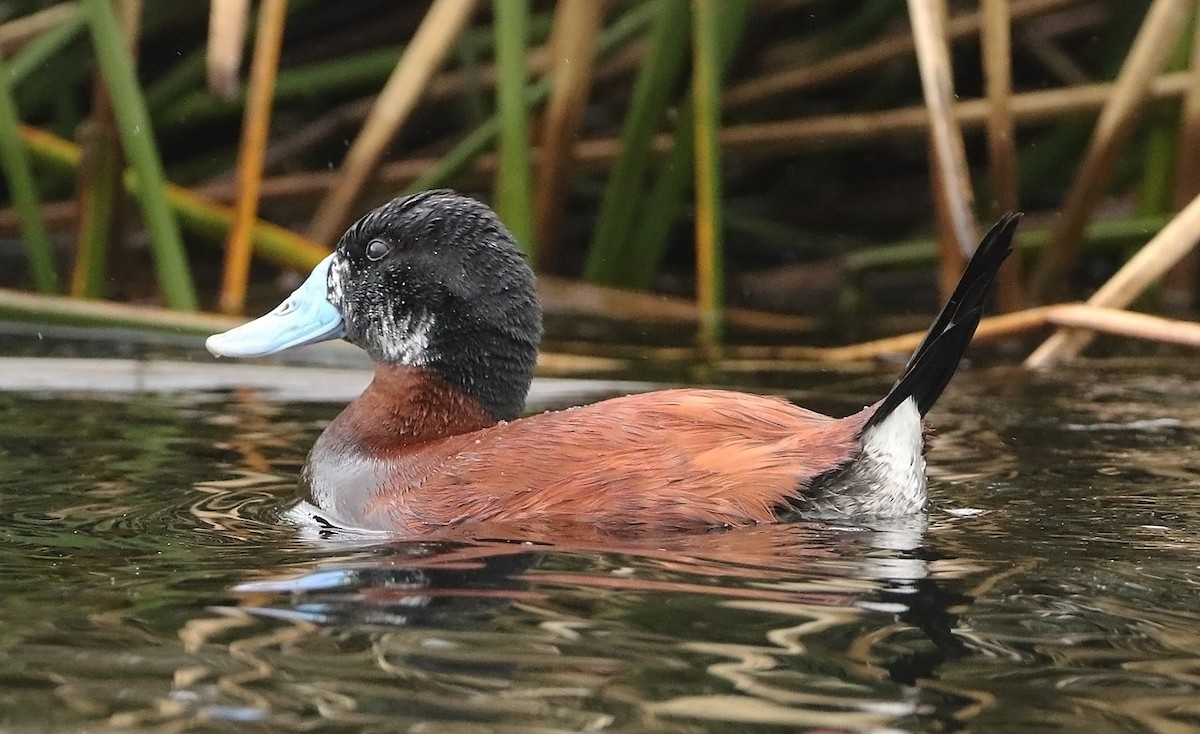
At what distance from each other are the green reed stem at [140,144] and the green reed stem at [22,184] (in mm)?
486

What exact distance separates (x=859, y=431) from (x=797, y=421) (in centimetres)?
16

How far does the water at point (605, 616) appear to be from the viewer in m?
2.34

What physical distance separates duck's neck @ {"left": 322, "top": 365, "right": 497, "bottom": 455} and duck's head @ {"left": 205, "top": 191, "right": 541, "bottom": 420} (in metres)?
0.03

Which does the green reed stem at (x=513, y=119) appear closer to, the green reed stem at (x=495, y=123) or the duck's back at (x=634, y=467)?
the green reed stem at (x=495, y=123)

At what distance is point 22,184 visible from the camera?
20.2 ft

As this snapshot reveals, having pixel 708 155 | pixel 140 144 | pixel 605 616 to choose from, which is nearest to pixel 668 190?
pixel 708 155

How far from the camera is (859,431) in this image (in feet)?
11.4

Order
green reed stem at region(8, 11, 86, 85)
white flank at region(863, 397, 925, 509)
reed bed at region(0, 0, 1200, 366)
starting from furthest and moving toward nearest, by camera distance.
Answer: green reed stem at region(8, 11, 86, 85), reed bed at region(0, 0, 1200, 366), white flank at region(863, 397, 925, 509)

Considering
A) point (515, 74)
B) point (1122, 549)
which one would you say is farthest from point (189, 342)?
point (1122, 549)

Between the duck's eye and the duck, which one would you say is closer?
the duck

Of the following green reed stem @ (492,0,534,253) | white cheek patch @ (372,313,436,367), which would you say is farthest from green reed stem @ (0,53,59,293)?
white cheek patch @ (372,313,436,367)

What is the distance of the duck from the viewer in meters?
3.42

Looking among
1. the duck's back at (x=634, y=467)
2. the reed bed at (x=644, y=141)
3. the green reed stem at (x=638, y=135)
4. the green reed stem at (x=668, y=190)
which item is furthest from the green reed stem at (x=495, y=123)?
the duck's back at (x=634, y=467)

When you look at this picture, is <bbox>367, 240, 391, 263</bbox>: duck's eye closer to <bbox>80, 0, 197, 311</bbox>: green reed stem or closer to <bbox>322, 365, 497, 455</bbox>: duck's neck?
<bbox>322, 365, 497, 455</bbox>: duck's neck
